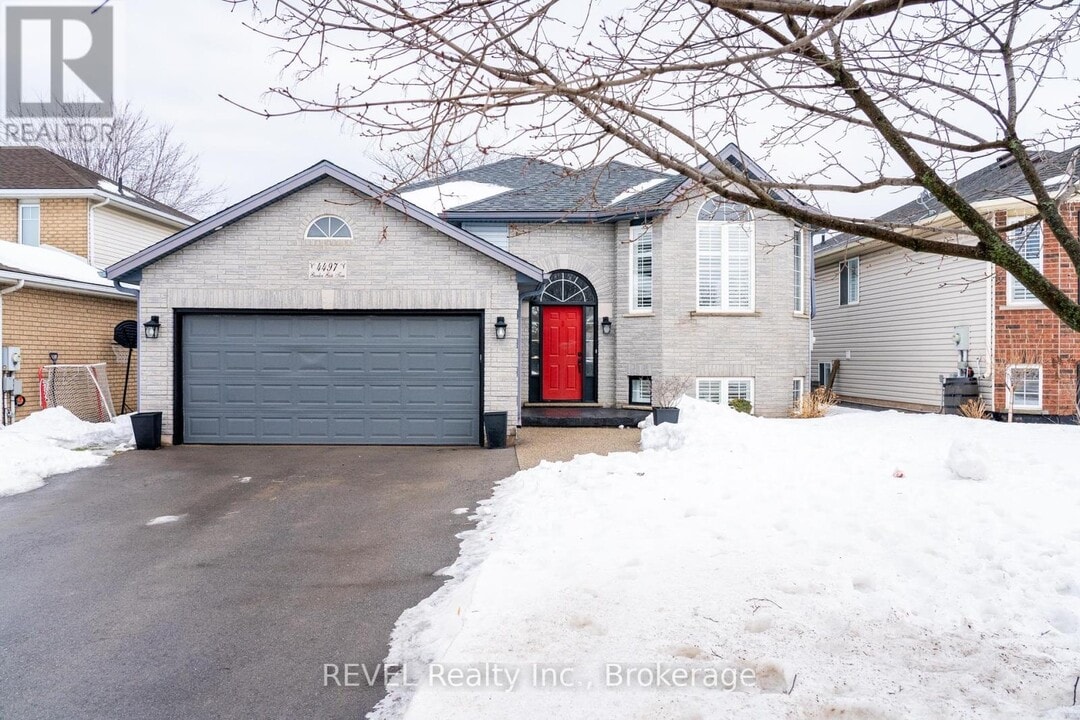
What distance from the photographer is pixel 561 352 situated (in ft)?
48.9

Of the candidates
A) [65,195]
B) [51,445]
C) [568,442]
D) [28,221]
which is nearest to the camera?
[51,445]

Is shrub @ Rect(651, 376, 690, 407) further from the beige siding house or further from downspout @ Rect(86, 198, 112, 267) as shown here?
downspout @ Rect(86, 198, 112, 267)

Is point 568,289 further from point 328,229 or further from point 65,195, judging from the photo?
point 65,195

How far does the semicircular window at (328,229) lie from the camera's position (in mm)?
11539

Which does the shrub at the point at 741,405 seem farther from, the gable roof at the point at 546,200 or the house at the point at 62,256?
the house at the point at 62,256

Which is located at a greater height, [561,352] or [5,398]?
[561,352]

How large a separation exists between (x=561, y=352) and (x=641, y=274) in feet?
8.02

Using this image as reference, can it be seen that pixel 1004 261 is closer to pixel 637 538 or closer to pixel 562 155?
pixel 562 155

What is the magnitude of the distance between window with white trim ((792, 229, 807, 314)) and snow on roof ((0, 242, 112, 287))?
14.1 metres

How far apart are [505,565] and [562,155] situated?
9.88 feet

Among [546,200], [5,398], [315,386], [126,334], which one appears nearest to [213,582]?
[315,386]

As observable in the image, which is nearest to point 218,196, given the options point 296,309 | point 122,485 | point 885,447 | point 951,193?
point 296,309

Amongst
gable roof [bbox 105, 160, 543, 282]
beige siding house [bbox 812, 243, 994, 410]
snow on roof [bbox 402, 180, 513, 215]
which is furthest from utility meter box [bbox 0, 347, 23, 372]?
beige siding house [bbox 812, 243, 994, 410]

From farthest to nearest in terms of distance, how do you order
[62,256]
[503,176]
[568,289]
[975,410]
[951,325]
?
1. [503,176]
2. [62,256]
3. [568,289]
4. [951,325]
5. [975,410]
